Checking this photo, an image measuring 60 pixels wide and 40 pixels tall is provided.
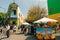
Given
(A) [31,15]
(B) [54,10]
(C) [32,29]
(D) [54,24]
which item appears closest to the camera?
(C) [32,29]

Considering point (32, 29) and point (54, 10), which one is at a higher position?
point (54, 10)

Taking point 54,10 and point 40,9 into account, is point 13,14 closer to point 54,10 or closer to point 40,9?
point 40,9

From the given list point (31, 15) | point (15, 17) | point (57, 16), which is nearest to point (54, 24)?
point (57, 16)

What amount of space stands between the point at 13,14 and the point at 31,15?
9.28 m

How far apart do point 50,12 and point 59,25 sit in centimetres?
341

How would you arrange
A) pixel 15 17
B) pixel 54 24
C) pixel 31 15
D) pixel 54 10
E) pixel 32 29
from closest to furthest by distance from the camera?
pixel 32 29, pixel 54 10, pixel 54 24, pixel 15 17, pixel 31 15

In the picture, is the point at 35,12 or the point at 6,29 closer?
the point at 6,29

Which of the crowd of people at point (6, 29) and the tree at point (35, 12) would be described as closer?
the crowd of people at point (6, 29)

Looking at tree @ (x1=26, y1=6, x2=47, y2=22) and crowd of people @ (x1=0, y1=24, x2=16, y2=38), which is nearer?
crowd of people @ (x1=0, y1=24, x2=16, y2=38)

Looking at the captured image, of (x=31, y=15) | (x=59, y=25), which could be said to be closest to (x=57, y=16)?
(x=59, y=25)

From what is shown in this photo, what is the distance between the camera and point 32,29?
25734 mm

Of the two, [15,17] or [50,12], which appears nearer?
[50,12]

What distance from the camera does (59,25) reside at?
2927 cm

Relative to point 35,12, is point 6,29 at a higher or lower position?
higher
